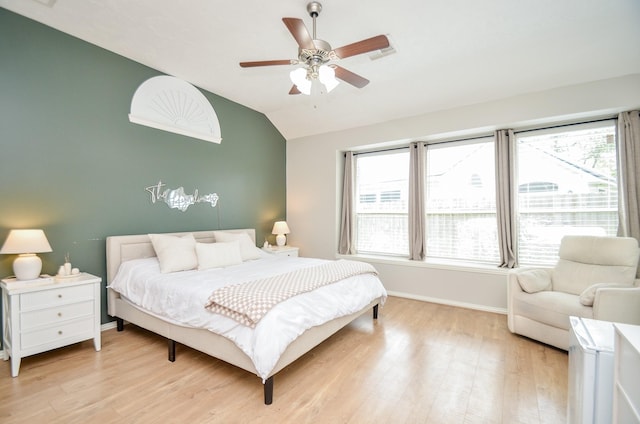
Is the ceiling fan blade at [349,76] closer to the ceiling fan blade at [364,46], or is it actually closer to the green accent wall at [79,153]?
the ceiling fan blade at [364,46]

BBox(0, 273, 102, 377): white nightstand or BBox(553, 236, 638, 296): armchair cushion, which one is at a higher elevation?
BBox(553, 236, 638, 296): armchair cushion

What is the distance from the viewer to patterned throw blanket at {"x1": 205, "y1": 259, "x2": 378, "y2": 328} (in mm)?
1990

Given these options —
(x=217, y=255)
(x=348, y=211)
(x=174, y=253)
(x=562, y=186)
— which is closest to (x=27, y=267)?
(x=174, y=253)

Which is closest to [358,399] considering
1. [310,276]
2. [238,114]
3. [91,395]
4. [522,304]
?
[310,276]

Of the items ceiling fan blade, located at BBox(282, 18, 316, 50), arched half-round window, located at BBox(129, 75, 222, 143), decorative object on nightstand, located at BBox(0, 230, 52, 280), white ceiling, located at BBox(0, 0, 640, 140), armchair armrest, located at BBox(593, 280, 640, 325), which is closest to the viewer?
ceiling fan blade, located at BBox(282, 18, 316, 50)

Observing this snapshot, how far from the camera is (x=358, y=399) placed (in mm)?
2006

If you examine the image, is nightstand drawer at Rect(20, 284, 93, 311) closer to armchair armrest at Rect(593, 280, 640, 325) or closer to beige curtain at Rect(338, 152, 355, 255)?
beige curtain at Rect(338, 152, 355, 255)

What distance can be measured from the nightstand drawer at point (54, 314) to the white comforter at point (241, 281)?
36 cm

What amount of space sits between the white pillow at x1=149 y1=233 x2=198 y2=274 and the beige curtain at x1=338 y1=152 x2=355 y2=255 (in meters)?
2.54

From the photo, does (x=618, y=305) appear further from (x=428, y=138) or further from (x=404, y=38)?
(x=404, y=38)

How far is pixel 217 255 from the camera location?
3.35 metres

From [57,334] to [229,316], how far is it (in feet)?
5.44

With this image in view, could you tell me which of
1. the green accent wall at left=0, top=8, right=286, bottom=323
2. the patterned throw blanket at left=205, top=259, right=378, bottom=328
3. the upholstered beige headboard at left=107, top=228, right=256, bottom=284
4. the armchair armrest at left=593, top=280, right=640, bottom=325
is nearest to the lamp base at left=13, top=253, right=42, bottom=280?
the green accent wall at left=0, top=8, right=286, bottom=323

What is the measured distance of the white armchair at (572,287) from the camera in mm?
2480
